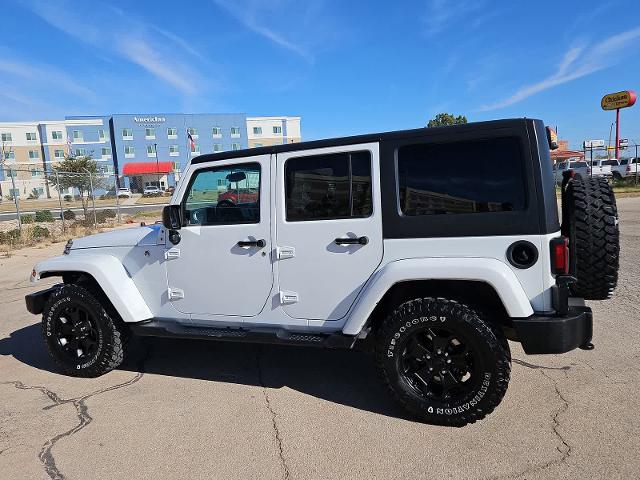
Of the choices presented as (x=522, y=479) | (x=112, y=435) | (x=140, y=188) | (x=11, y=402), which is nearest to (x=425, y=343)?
(x=522, y=479)

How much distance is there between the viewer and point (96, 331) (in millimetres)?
4188

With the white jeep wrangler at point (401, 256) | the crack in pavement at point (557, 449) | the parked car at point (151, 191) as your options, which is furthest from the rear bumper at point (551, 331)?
the parked car at point (151, 191)

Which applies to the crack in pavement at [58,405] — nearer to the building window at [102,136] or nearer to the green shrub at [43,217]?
the green shrub at [43,217]

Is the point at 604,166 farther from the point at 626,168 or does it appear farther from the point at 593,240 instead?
the point at 593,240

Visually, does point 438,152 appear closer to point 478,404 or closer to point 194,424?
point 478,404

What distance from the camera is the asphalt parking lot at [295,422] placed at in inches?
106

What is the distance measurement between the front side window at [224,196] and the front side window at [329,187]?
12.3 inches

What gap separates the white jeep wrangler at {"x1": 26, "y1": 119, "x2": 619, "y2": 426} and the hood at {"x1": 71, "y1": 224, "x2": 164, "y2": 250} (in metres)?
0.04

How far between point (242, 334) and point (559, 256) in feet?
7.66

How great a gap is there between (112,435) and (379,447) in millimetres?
1841

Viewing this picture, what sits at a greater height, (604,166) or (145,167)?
(145,167)

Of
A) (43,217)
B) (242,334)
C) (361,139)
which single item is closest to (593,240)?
(361,139)

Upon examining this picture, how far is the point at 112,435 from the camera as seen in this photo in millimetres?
3146

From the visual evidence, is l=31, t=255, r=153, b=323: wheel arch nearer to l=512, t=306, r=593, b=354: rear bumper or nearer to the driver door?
the driver door
